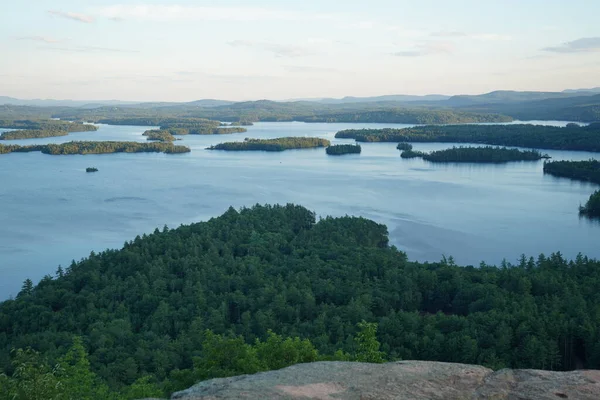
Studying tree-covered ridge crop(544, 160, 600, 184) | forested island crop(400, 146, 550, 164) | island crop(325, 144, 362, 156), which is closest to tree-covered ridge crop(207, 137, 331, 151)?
island crop(325, 144, 362, 156)

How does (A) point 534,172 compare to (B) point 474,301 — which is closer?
(B) point 474,301

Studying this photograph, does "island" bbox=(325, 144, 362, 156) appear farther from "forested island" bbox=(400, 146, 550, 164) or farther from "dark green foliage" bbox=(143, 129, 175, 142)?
"dark green foliage" bbox=(143, 129, 175, 142)

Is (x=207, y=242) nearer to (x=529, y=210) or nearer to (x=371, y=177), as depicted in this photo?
(x=529, y=210)

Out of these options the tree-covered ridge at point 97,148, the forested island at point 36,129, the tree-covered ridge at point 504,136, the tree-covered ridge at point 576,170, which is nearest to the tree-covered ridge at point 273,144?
the tree-covered ridge at point 97,148

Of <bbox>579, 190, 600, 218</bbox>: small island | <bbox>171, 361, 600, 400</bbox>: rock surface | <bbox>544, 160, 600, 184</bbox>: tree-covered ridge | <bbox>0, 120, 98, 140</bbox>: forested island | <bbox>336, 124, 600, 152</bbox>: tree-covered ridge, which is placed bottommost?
<bbox>579, 190, 600, 218</bbox>: small island

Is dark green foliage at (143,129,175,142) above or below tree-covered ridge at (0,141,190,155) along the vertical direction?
above

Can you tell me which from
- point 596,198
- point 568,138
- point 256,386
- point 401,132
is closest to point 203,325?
point 256,386
